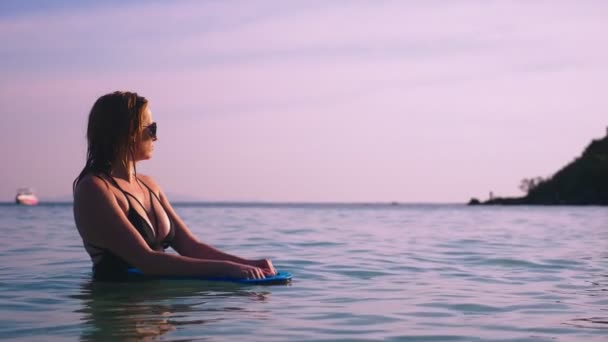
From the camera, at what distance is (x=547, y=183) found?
133 meters

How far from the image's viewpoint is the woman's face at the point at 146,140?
21.7ft

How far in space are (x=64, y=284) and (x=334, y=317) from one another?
3302mm

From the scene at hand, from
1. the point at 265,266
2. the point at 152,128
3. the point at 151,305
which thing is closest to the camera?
the point at 151,305

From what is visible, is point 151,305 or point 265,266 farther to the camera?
point 265,266

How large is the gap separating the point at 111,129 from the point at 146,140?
351mm

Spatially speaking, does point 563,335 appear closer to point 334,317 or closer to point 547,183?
point 334,317

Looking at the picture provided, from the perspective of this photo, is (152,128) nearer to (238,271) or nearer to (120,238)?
(120,238)

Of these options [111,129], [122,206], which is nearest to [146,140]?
[111,129]

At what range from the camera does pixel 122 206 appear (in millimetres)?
6461

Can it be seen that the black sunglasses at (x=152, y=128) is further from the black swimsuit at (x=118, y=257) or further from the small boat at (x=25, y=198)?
the small boat at (x=25, y=198)

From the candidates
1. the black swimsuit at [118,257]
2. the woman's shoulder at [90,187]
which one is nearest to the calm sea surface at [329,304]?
the black swimsuit at [118,257]

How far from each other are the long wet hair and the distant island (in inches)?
4443

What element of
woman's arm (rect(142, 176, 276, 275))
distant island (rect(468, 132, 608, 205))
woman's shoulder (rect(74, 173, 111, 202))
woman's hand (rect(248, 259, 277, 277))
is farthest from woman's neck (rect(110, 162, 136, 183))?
distant island (rect(468, 132, 608, 205))

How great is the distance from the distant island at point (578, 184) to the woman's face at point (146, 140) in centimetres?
11264
